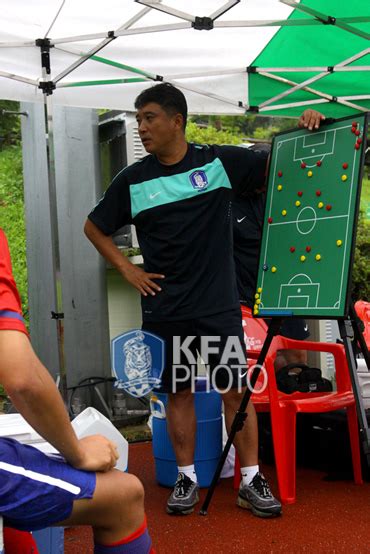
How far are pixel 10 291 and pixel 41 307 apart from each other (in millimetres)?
4557

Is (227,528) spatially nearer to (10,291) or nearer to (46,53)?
(10,291)

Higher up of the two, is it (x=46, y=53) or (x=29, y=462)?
(x=46, y=53)

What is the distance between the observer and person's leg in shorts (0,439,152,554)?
1.70 metres

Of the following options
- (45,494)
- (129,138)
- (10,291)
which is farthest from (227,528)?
(129,138)

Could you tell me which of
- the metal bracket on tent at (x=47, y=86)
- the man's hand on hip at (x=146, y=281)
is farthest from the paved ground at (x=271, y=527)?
the metal bracket on tent at (x=47, y=86)

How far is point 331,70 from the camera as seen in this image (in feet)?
16.3

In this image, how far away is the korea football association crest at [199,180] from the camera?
147 inches

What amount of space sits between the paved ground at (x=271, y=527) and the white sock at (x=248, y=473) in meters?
0.15

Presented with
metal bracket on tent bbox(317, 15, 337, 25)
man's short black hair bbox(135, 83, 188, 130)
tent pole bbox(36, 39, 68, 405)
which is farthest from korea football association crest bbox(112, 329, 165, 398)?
metal bracket on tent bbox(317, 15, 337, 25)

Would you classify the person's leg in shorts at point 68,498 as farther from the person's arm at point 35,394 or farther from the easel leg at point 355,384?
the easel leg at point 355,384

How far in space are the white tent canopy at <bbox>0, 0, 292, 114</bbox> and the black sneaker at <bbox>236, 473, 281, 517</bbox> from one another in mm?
2334

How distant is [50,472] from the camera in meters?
1.74

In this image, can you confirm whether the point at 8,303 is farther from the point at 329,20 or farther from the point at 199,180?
the point at 329,20

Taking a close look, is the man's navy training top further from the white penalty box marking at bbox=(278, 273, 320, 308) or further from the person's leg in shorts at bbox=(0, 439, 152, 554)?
the person's leg in shorts at bbox=(0, 439, 152, 554)
